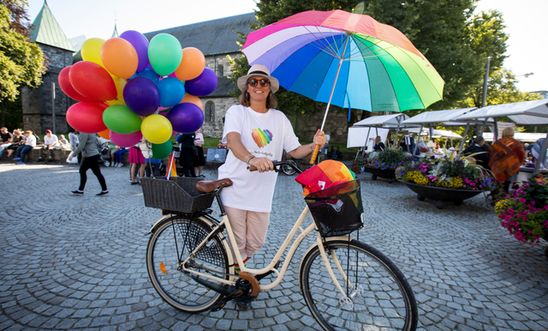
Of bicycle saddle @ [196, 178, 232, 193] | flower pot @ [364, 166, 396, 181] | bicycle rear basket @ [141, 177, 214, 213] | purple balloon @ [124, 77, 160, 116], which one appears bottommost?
flower pot @ [364, 166, 396, 181]

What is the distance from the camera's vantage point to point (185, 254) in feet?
8.28

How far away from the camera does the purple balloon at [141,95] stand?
9.26ft

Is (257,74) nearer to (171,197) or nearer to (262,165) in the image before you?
(262,165)

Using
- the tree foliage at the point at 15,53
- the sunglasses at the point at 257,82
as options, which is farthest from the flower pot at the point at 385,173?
the tree foliage at the point at 15,53

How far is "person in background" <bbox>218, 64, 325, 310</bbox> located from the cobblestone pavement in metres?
0.80

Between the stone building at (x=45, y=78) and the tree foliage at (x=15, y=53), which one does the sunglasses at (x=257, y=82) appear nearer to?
the tree foliage at (x=15, y=53)

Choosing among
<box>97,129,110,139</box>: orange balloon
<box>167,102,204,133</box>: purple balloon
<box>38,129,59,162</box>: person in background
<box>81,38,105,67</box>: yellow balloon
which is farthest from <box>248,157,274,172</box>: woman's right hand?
<box>38,129,59,162</box>: person in background

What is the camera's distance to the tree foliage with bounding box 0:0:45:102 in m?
18.5

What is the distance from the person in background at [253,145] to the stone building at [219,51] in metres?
28.2

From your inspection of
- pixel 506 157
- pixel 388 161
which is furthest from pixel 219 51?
pixel 506 157

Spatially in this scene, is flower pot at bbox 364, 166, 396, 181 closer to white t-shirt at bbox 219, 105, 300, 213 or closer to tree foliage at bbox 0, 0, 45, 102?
white t-shirt at bbox 219, 105, 300, 213

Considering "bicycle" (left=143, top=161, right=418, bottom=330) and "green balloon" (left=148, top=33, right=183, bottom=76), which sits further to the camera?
"green balloon" (left=148, top=33, right=183, bottom=76)

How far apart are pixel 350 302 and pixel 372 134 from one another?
15.0 metres

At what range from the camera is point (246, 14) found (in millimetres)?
34969
